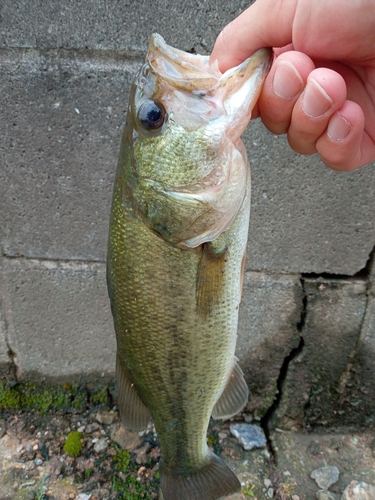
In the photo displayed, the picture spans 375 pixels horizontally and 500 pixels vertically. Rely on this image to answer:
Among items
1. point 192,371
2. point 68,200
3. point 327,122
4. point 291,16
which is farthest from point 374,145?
point 68,200

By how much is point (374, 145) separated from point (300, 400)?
1667 millimetres

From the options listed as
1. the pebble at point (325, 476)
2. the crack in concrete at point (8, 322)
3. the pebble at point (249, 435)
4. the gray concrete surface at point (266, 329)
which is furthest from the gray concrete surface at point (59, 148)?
the pebble at point (325, 476)

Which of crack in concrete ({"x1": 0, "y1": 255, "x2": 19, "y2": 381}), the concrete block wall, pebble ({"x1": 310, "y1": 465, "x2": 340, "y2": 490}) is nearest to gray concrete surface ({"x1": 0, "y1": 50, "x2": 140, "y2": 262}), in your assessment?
the concrete block wall

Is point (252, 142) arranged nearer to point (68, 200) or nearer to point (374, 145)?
point (374, 145)

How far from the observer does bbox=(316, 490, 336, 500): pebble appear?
2225 millimetres

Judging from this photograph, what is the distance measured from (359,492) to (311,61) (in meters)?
2.10

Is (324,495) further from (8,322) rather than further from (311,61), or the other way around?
(311,61)

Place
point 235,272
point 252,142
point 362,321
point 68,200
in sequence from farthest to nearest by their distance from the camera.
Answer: point 362,321 → point 68,200 → point 252,142 → point 235,272

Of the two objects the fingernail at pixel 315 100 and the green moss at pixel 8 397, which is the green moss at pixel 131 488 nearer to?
the green moss at pixel 8 397

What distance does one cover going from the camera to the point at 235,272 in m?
1.36

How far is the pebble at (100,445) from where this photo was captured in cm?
249

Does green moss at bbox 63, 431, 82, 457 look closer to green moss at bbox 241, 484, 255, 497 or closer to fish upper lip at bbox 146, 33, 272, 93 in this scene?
green moss at bbox 241, 484, 255, 497

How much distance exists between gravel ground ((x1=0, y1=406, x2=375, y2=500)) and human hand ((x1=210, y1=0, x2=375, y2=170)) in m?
1.81

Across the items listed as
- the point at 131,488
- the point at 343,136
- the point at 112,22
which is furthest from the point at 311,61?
the point at 131,488
